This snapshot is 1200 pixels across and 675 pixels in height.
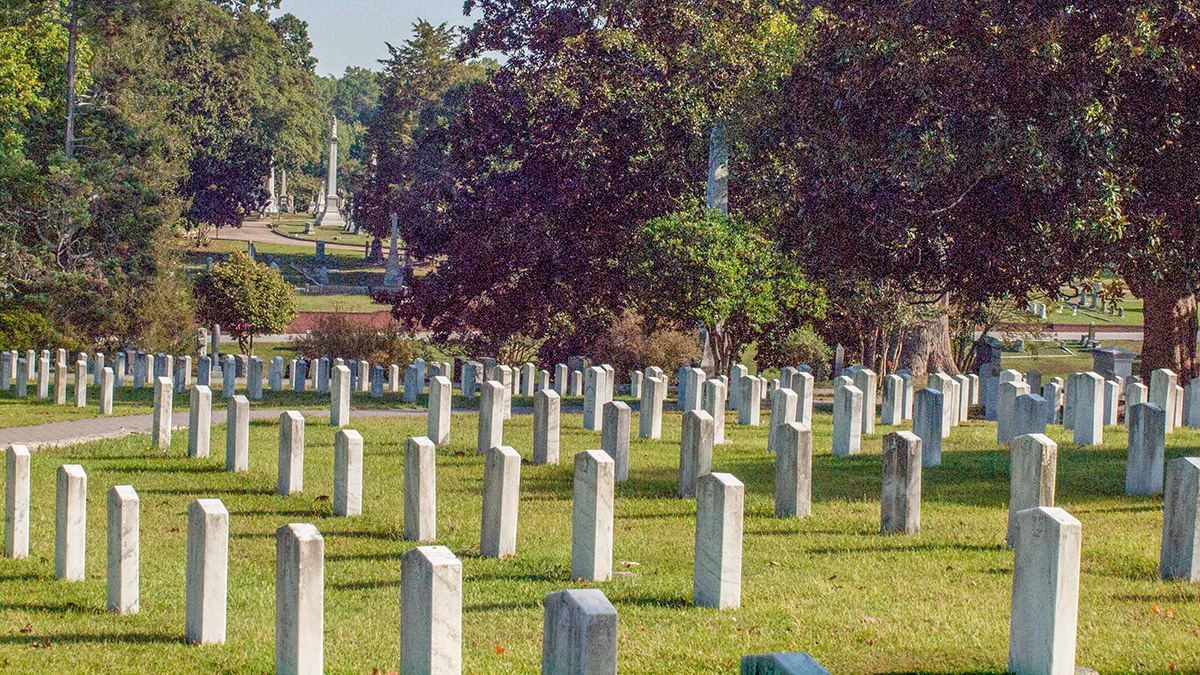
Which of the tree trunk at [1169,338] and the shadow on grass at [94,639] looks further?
the tree trunk at [1169,338]

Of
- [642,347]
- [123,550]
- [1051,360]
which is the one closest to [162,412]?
[123,550]

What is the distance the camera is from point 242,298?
38.3 meters

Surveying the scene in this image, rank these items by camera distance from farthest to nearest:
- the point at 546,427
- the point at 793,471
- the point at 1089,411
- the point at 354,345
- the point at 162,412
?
the point at 354,345, the point at 1089,411, the point at 162,412, the point at 546,427, the point at 793,471

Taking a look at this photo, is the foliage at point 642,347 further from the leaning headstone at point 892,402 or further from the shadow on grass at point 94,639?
the shadow on grass at point 94,639

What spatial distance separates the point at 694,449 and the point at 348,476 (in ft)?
10.2

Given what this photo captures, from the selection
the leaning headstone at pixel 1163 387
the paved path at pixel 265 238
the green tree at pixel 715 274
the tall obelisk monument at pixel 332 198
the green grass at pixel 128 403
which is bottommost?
the green grass at pixel 128 403

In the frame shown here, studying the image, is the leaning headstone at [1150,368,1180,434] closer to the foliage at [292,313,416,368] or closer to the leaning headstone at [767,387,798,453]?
the leaning headstone at [767,387,798,453]

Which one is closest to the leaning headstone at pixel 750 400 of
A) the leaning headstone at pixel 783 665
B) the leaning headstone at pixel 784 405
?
the leaning headstone at pixel 784 405

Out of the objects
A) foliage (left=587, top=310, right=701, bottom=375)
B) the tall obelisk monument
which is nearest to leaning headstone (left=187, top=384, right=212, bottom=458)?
foliage (left=587, top=310, right=701, bottom=375)

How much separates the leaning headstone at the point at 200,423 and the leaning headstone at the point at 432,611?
9438 millimetres

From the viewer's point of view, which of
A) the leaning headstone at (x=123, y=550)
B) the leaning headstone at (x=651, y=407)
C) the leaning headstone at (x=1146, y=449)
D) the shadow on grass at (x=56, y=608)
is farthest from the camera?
the leaning headstone at (x=651, y=407)

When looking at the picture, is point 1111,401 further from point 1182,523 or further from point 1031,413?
point 1182,523

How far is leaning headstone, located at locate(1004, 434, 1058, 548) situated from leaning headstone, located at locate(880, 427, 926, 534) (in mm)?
717

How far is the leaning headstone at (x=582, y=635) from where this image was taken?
434cm
